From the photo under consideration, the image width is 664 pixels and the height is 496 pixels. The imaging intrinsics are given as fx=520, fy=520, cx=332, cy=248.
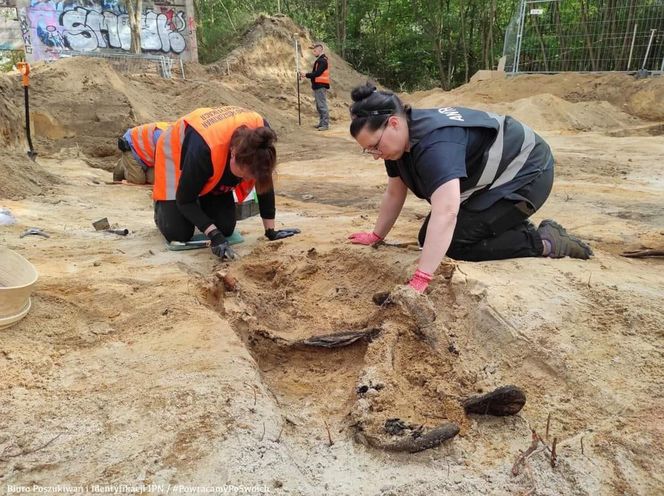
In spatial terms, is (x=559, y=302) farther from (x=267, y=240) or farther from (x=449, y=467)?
(x=267, y=240)

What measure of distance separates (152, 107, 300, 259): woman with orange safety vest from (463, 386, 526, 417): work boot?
5.94 ft

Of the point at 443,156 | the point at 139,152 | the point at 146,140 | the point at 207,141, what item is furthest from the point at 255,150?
the point at 139,152

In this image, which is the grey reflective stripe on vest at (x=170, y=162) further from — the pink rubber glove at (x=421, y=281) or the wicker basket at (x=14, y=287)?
the pink rubber glove at (x=421, y=281)

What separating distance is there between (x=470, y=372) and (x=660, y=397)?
2.08ft

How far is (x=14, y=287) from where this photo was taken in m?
2.01

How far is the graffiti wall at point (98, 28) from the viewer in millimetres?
15344

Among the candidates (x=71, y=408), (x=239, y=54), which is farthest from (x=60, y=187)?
(x=239, y=54)

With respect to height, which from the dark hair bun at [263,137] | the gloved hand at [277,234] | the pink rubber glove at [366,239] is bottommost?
the gloved hand at [277,234]

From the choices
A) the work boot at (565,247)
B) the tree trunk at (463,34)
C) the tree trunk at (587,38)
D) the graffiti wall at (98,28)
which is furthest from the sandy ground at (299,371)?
the tree trunk at (463,34)

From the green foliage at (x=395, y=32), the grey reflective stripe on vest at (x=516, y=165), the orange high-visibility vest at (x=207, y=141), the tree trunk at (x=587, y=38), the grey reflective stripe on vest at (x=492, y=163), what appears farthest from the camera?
the green foliage at (x=395, y=32)

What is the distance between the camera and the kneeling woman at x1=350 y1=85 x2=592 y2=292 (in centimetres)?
224

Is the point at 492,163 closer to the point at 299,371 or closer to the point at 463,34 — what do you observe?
the point at 299,371

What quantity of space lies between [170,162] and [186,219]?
0.39 metres

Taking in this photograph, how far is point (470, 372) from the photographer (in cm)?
200
